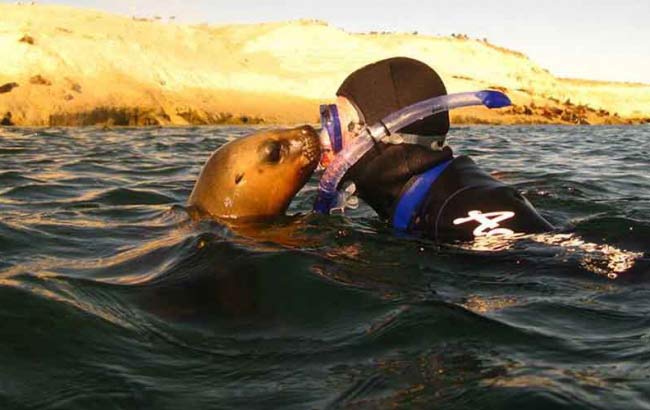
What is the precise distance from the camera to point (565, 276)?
138 inches

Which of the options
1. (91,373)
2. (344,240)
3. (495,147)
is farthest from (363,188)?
(495,147)

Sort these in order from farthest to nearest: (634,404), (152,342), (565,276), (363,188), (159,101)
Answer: (159,101) < (363,188) < (565,276) < (152,342) < (634,404)

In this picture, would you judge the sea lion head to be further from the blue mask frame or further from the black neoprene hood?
the black neoprene hood

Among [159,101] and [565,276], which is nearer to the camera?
[565,276]

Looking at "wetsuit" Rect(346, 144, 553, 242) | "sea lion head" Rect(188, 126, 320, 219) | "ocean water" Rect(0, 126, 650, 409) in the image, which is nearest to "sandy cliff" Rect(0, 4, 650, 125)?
"sea lion head" Rect(188, 126, 320, 219)

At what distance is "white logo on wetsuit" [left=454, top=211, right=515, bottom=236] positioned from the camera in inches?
148

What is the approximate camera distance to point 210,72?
28.2 m

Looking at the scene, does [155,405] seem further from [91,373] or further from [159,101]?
[159,101]

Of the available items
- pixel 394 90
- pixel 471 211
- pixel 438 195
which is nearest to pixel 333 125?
pixel 394 90

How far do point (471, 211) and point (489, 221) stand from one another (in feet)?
0.34

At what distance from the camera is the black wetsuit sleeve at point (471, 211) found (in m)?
3.76

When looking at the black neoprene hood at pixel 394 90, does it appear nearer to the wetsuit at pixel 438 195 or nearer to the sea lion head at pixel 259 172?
the wetsuit at pixel 438 195

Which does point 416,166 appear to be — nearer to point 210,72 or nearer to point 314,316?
point 314,316

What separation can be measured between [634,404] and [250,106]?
24784mm
